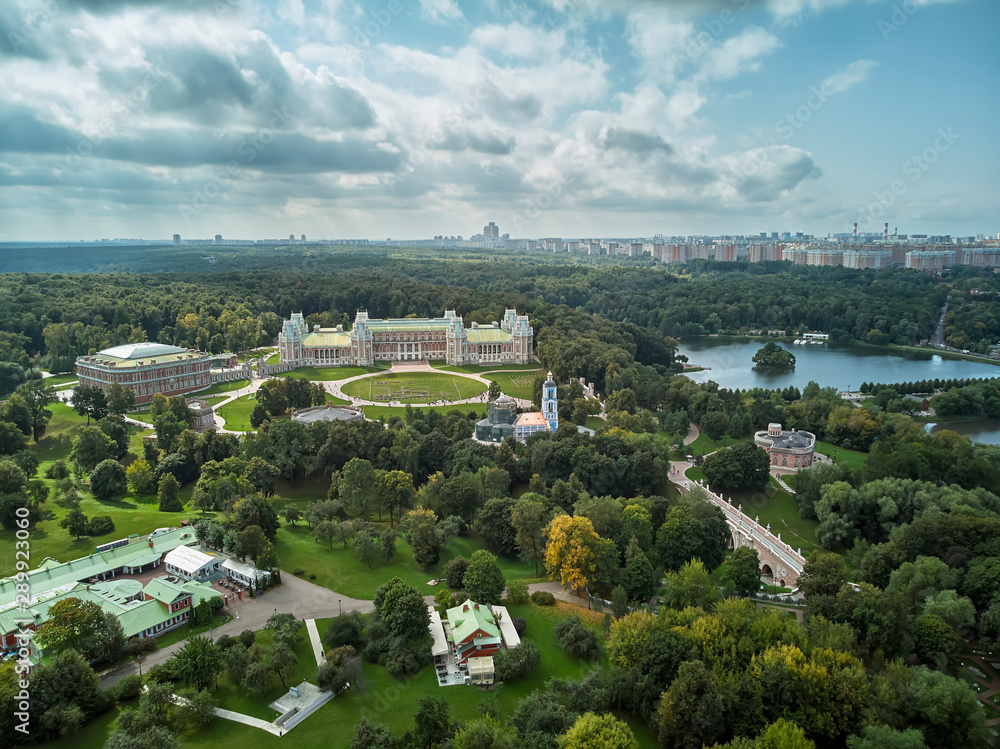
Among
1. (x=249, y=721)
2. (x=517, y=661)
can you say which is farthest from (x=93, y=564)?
(x=517, y=661)

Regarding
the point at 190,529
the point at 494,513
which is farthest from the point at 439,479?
the point at 190,529

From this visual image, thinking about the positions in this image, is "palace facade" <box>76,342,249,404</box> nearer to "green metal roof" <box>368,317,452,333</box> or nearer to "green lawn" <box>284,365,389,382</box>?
"green lawn" <box>284,365,389,382</box>

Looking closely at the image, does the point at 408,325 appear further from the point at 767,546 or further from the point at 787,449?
the point at 767,546

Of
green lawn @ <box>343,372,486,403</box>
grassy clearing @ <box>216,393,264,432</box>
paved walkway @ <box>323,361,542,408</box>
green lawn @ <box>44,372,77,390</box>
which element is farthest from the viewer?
green lawn @ <box>44,372,77,390</box>

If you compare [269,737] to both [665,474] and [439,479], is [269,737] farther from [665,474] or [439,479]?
[665,474]

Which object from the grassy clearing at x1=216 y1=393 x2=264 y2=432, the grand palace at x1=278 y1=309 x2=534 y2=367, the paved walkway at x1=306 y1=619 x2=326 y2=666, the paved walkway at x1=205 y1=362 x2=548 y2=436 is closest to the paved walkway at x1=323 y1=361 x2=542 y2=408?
the paved walkway at x1=205 y1=362 x2=548 y2=436

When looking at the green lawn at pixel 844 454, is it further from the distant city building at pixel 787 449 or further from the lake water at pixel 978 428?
the lake water at pixel 978 428

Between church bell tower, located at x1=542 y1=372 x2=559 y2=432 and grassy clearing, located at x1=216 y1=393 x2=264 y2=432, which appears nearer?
church bell tower, located at x1=542 y1=372 x2=559 y2=432

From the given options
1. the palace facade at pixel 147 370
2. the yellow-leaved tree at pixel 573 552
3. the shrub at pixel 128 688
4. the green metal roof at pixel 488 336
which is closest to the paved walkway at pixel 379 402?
the palace facade at pixel 147 370
